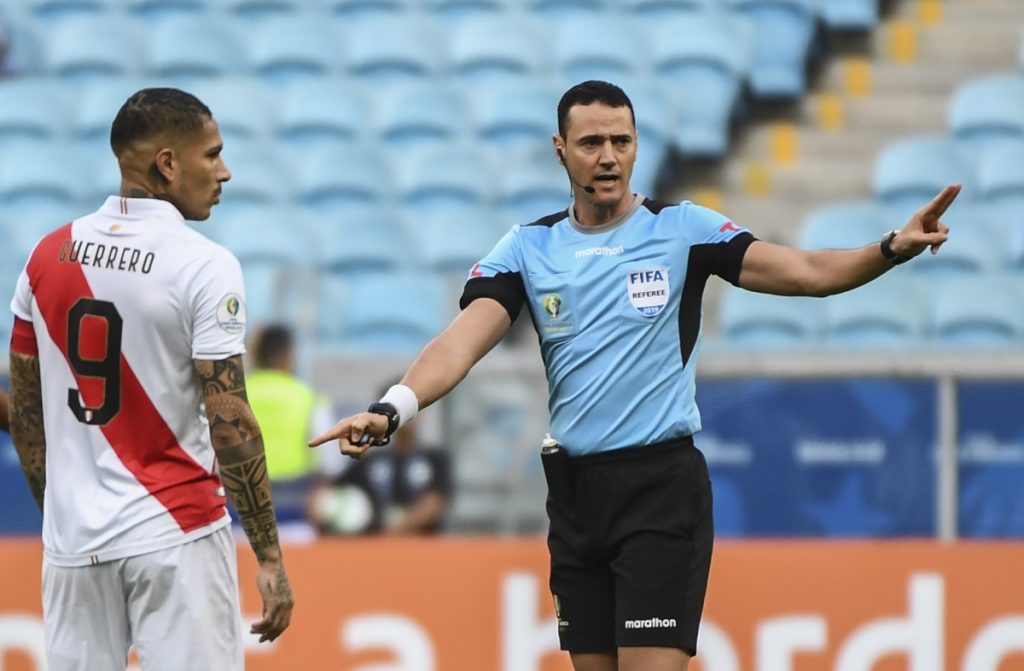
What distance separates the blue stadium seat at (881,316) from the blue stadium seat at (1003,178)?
4.30 feet

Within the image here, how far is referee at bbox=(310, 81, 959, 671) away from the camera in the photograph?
192 inches

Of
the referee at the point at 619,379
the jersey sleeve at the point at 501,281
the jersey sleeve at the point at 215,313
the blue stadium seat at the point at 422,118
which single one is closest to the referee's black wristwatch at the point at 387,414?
the referee at the point at 619,379

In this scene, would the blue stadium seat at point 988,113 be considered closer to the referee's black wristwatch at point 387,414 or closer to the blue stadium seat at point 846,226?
the blue stadium seat at point 846,226

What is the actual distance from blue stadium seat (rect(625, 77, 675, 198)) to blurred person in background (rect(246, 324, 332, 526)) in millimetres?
3236

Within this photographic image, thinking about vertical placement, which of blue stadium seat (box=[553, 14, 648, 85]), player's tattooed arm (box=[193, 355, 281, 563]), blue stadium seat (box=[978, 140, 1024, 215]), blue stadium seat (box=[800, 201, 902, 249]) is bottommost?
player's tattooed arm (box=[193, 355, 281, 563])

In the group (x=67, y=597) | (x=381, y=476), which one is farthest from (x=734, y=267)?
(x=381, y=476)

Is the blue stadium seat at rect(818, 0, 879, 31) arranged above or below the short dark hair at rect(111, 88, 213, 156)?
above

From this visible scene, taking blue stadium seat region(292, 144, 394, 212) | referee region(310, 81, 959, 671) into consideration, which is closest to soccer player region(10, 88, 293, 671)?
referee region(310, 81, 959, 671)

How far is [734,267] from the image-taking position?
492 cm

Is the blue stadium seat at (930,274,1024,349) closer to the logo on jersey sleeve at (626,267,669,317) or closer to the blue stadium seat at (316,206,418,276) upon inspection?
the blue stadium seat at (316,206,418,276)

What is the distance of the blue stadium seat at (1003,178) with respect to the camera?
11.0 metres

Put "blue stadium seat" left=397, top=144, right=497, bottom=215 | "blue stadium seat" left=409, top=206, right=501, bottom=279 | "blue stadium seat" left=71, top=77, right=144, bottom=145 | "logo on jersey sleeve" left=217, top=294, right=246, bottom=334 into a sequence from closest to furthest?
"logo on jersey sleeve" left=217, top=294, right=246, bottom=334 → "blue stadium seat" left=409, top=206, right=501, bottom=279 → "blue stadium seat" left=397, top=144, right=497, bottom=215 → "blue stadium seat" left=71, top=77, right=144, bottom=145

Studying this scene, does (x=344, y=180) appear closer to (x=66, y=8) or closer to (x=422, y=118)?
(x=422, y=118)

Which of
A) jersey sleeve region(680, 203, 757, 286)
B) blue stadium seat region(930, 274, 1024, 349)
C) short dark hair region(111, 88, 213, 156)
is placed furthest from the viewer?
blue stadium seat region(930, 274, 1024, 349)
